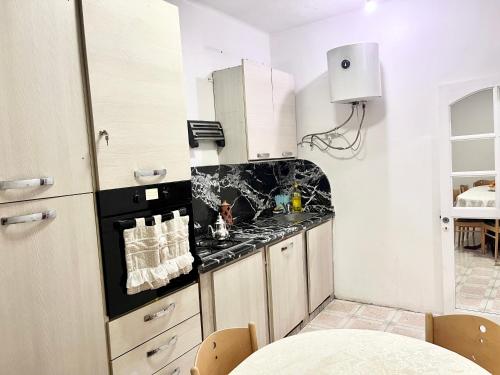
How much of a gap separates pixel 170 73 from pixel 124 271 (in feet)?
3.30

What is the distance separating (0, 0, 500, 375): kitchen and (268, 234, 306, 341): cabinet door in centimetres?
1

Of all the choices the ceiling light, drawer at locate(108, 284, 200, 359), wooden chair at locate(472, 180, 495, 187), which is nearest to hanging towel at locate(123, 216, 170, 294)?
drawer at locate(108, 284, 200, 359)

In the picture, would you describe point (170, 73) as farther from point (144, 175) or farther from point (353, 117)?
point (353, 117)

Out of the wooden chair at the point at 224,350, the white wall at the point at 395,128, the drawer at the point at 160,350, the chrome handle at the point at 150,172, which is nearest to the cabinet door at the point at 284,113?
the white wall at the point at 395,128

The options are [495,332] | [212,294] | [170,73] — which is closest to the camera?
[495,332]

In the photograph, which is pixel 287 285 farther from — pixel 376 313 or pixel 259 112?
pixel 259 112

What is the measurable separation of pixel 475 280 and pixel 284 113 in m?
2.20

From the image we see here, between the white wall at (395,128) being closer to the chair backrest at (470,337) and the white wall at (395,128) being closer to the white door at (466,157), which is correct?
the white door at (466,157)

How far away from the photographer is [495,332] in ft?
4.29

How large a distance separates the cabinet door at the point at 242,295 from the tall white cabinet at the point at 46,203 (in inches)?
29.7

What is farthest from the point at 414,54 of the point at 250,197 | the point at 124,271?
the point at 124,271

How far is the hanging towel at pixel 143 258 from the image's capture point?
65.2 inches

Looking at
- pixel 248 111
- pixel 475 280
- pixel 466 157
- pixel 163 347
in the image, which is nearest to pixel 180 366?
pixel 163 347

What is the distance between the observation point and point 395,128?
315cm
